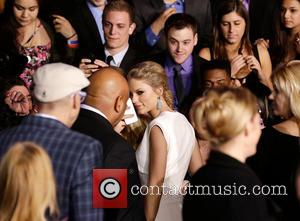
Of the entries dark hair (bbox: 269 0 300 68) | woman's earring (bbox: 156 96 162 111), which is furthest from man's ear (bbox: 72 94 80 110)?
dark hair (bbox: 269 0 300 68)

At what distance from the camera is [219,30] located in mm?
5965

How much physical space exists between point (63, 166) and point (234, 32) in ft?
9.33

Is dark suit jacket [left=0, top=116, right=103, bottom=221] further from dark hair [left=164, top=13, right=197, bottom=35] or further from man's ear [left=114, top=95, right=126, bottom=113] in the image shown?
dark hair [left=164, top=13, right=197, bottom=35]

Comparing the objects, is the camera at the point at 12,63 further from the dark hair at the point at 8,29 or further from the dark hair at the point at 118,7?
the dark hair at the point at 118,7

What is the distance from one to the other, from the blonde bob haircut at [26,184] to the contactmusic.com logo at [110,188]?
0.84 meters

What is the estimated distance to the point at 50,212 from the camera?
3.11 m

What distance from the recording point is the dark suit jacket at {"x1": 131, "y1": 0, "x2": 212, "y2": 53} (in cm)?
616

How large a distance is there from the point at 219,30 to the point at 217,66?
1.85ft

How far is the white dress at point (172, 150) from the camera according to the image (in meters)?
4.45

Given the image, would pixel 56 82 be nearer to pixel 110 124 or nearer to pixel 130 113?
pixel 110 124

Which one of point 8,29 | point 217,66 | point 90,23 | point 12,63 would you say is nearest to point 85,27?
point 90,23

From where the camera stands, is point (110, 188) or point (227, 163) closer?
point (227, 163)

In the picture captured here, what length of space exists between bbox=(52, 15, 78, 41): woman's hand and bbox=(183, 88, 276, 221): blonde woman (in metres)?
2.98

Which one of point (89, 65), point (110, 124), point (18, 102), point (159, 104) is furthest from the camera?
point (89, 65)
